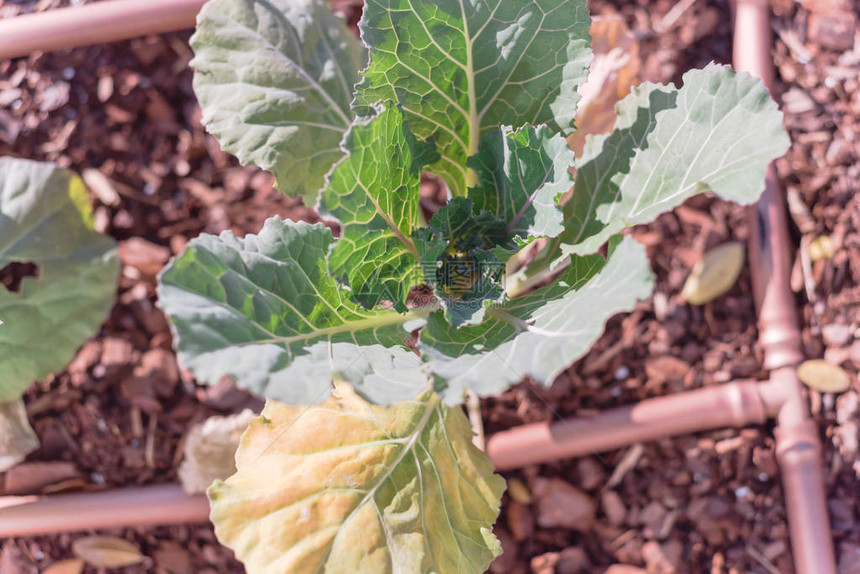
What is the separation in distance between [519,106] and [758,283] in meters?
0.77

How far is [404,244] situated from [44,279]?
0.95 metres

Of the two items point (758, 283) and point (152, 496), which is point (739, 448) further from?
point (152, 496)

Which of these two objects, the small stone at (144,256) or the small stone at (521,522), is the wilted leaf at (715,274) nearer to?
the small stone at (521,522)

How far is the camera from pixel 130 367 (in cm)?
173

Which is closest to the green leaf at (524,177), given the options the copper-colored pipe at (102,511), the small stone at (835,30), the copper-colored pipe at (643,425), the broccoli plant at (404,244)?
the broccoli plant at (404,244)

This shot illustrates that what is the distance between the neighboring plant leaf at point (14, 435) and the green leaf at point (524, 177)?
1.20 metres

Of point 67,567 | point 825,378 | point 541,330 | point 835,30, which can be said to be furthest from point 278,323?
point 835,30

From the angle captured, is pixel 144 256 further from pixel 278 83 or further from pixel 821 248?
pixel 821 248

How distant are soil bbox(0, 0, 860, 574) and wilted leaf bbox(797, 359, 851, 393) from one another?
0.08 feet

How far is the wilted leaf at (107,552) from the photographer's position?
1.65 meters

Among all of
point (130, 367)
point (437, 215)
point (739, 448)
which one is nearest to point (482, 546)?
point (437, 215)

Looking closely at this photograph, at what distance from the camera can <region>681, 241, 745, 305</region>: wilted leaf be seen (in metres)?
1.68

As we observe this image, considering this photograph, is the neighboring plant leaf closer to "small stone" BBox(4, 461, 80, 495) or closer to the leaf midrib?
"small stone" BBox(4, 461, 80, 495)

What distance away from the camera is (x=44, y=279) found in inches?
64.9
